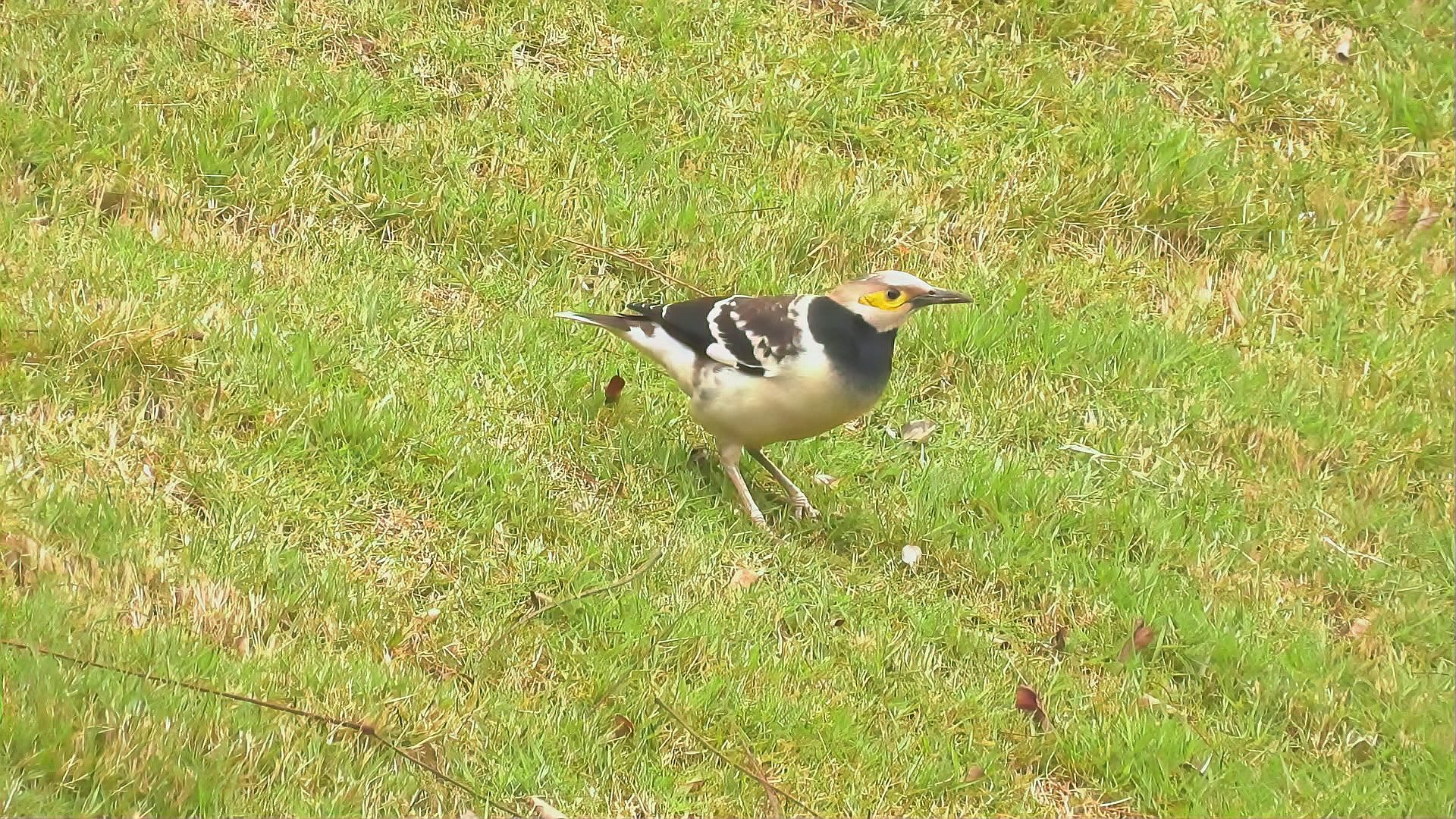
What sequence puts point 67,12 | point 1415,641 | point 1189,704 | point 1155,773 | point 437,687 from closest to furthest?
1. point 437,687
2. point 1155,773
3. point 1189,704
4. point 1415,641
5. point 67,12

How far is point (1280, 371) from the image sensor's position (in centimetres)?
825

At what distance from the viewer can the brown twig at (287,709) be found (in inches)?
187

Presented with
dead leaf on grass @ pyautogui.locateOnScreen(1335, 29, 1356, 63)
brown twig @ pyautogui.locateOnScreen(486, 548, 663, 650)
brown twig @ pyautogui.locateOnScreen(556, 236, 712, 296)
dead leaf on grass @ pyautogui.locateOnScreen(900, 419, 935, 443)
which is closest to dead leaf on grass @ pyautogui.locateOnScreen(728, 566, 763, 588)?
brown twig @ pyautogui.locateOnScreen(486, 548, 663, 650)

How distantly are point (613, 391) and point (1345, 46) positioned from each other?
611 cm

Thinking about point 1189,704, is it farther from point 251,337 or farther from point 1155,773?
point 251,337

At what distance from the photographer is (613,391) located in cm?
718

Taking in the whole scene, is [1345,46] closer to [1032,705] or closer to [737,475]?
[737,475]

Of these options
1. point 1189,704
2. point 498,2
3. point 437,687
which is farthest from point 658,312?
point 498,2

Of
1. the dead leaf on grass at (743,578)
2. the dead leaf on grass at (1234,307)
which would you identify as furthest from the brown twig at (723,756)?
the dead leaf on grass at (1234,307)

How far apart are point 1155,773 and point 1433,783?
1078 millimetres

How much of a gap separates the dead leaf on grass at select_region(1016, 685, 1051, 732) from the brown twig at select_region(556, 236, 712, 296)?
2.91 metres

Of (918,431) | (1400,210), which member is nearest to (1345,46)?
(1400,210)

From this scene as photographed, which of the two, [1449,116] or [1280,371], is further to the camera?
[1449,116]

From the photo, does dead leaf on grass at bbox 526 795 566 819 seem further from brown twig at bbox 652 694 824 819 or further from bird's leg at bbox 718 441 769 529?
bird's leg at bbox 718 441 769 529
